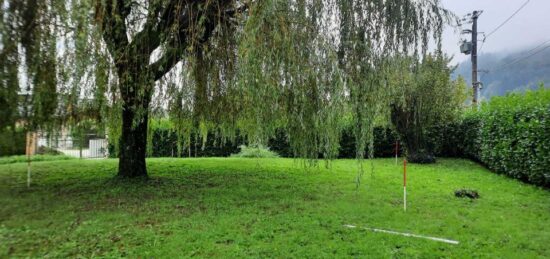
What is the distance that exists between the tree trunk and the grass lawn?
1.21 ft

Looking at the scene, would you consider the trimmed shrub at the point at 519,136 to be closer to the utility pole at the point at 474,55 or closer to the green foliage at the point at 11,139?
the utility pole at the point at 474,55

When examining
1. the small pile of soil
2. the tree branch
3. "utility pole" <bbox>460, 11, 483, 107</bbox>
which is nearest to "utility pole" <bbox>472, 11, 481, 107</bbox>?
"utility pole" <bbox>460, 11, 483, 107</bbox>

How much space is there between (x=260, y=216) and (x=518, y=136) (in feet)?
20.3

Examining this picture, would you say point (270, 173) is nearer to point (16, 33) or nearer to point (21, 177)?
point (21, 177)

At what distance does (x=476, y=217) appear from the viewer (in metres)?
5.10

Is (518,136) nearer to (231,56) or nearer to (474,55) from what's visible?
(231,56)

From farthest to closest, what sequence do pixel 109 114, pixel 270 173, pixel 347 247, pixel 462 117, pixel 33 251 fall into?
pixel 462 117, pixel 270 173, pixel 109 114, pixel 347 247, pixel 33 251

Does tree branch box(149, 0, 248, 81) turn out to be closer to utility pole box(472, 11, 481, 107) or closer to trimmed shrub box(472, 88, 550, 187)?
trimmed shrub box(472, 88, 550, 187)

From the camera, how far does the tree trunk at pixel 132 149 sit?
6.65 metres

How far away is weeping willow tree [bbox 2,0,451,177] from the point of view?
3814mm

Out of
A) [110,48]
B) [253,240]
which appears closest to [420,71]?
[253,240]

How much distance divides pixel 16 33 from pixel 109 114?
1.93 meters

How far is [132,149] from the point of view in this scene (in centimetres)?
691

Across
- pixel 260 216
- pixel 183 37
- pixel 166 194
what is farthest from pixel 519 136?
pixel 166 194
